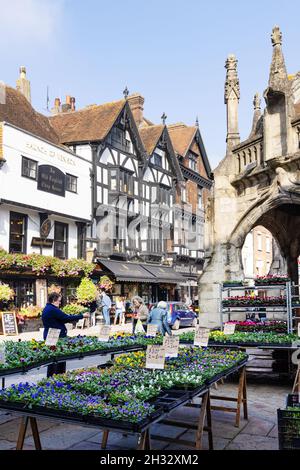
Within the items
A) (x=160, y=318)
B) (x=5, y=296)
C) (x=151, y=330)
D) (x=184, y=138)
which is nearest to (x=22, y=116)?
(x=5, y=296)

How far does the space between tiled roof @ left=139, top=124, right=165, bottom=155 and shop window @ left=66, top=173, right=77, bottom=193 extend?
358 inches

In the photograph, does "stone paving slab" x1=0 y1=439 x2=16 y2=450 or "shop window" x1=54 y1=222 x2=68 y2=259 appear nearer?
"stone paving slab" x1=0 y1=439 x2=16 y2=450

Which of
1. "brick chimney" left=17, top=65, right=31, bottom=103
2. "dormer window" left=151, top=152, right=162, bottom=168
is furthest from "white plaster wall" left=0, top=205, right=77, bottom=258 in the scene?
"dormer window" left=151, top=152, right=162, bottom=168

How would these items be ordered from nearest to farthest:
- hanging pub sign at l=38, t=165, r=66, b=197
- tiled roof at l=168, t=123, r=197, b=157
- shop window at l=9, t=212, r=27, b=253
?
shop window at l=9, t=212, r=27, b=253 < hanging pub sign at l=38, t=165, r=66, b=197 < tiled roof at l=168, t=123, r=197, b=157

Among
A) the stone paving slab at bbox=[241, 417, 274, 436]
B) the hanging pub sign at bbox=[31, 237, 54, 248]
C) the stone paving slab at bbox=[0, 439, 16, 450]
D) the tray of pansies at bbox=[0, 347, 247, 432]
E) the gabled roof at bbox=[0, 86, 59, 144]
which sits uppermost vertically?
the gabled roof at bbox=[0, 86, 59, 144]

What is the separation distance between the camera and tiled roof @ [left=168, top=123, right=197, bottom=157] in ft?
134

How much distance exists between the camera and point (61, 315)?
8.17 m

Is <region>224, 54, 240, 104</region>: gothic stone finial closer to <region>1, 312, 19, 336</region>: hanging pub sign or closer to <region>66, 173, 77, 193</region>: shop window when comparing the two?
<region>1, 312, 19, 336</region>: hanging pub sign

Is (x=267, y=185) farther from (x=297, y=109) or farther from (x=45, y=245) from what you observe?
(x=45, y=245)

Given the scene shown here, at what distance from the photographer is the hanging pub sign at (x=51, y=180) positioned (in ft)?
79.4

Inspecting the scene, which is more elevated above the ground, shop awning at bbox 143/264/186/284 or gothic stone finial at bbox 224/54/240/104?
gothic stone finial at bbox 224/54/240/104

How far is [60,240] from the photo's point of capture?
26172 millimetres
